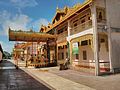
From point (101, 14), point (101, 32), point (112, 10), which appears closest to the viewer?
point (101, 32)

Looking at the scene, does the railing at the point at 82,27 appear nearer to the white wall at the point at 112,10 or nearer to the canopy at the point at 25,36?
the white wall at the point at 112,10

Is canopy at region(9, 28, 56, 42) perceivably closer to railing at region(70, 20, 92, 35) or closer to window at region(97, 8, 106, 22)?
railing at region(70, 20, 92, 35)

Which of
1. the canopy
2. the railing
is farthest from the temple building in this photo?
the canopy

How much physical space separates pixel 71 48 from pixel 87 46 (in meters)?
2.06

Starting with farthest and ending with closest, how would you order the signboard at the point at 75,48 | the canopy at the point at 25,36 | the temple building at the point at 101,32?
the canopy at the point at 25,36 < the signboard at the point at 75,48 < the temple building at the point at 101,32

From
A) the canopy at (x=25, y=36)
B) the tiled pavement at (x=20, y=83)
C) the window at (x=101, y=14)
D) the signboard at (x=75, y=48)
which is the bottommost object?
the tiled pavement at (x=20, y=83)

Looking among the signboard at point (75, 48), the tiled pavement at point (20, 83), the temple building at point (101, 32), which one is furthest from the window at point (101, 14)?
the tiled pavement at point (20, 83)

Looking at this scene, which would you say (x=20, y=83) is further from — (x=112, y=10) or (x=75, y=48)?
(x=112, y=10)

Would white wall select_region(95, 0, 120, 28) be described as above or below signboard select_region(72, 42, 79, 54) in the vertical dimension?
above

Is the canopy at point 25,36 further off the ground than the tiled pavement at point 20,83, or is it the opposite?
the canopy at point 25,36

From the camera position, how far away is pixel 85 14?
2056 centimetres

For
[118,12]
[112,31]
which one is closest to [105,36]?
[112,31]

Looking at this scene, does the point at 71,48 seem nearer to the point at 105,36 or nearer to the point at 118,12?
the point at 105,36

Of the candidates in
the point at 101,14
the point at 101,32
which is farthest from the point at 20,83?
the point at 101,14
